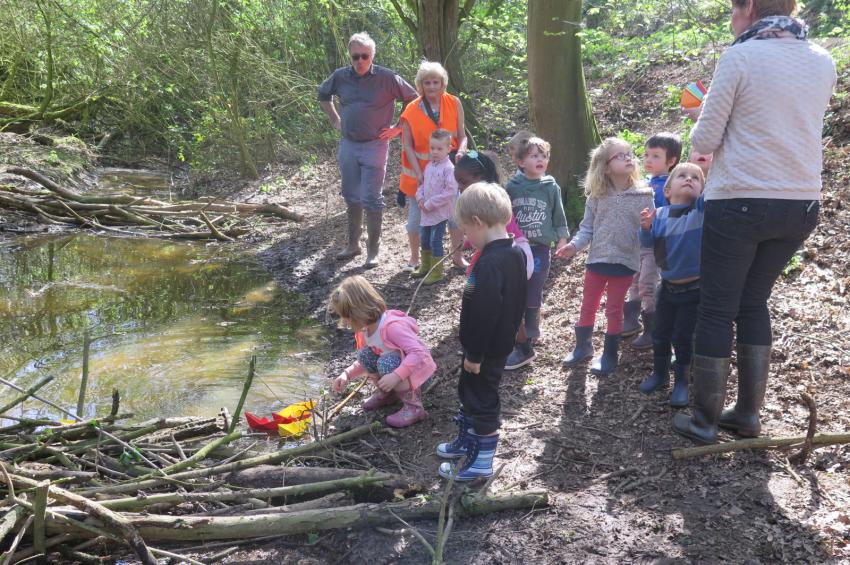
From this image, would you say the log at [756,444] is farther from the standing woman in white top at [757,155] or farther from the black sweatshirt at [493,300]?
the black sweatshirt at [493,300]

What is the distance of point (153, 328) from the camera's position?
6.82 metres

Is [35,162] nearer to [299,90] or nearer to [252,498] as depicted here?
[299,90]

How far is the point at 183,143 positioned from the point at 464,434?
12937 millimetres

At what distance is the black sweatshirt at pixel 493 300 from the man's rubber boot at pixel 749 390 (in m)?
1.27

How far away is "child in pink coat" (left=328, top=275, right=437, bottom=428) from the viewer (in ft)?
14.6

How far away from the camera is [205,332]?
6.72m

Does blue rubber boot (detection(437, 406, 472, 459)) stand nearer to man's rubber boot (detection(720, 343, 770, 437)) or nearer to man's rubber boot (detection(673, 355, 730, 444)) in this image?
man's rubber boot (detection(673, 355, 730, 444))

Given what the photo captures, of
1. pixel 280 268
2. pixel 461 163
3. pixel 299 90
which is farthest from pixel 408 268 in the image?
pixel 299 90

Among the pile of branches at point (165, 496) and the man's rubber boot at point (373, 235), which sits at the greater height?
the man's rubber boot at point (373, 235)

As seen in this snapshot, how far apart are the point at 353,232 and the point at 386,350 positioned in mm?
3898

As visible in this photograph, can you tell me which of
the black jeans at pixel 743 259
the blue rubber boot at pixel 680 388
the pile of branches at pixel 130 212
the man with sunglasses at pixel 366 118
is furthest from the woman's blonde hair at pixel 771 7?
the pile of branches at pixel 130 212

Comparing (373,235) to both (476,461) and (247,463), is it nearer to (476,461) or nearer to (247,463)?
(247,463)

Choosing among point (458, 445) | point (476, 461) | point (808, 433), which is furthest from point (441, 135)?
point (808, 433)

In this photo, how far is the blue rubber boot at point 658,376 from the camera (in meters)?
4.67
